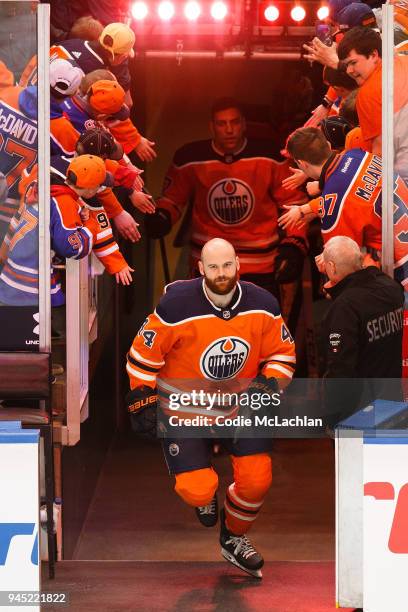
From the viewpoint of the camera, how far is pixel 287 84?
9289mm

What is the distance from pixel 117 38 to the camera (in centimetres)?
667

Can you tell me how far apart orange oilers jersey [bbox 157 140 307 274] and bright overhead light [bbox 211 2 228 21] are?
805 mm

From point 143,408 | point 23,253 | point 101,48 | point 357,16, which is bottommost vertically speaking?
point 143,408

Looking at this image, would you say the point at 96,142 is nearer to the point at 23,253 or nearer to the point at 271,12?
the point at 23,253

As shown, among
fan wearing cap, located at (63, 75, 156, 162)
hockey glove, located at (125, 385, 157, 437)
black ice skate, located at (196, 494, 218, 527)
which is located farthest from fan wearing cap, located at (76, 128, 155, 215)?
black ice skate, located at (196, 494, 218, 527)

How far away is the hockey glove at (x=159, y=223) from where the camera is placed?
8.56m

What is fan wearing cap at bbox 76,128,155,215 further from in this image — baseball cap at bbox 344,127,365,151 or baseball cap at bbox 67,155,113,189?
baseball cap at bbox 344,127,365,151

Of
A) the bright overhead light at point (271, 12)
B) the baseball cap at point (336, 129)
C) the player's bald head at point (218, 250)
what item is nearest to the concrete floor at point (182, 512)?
the player's bald head at point (218, 250)

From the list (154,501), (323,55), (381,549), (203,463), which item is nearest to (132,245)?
(154,501)

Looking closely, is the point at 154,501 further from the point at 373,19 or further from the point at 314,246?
the point at 373,19

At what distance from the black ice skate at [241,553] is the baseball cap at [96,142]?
5.74 ft

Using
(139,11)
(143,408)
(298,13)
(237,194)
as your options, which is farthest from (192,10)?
(143,408)

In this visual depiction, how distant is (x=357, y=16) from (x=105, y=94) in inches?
54.7

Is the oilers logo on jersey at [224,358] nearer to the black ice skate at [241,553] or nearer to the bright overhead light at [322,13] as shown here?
the black ice skate at [241,553]
